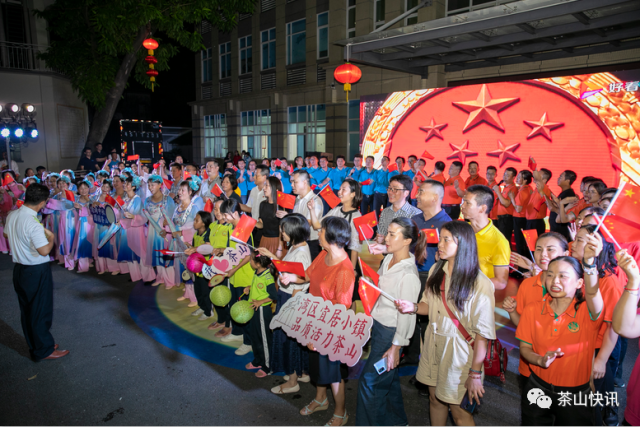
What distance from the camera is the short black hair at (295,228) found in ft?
12.1

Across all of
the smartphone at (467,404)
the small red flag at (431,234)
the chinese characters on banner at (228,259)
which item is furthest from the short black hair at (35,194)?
the smartphone at (467,404)

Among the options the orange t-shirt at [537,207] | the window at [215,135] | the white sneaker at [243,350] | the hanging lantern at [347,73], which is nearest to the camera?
the white sneaker at [243,350]

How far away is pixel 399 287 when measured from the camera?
2830 mm

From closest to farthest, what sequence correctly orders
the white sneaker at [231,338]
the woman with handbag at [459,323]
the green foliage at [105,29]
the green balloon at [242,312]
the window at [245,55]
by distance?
the woman with handbag at [459,323] → the green balloon at [242,312] → the white sneaker at [231,338] → the green foliage at [105,29] → the window at [245,55]

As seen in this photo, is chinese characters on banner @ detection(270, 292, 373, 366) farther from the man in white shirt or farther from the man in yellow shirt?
the man in white shirt

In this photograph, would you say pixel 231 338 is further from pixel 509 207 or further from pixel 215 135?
pixel 215 135

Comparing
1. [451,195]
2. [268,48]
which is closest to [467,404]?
[451,195]

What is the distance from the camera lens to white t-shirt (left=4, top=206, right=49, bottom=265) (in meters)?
4.18

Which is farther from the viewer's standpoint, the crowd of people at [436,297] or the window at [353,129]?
the window at [353,129]

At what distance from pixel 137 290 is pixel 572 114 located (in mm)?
9924

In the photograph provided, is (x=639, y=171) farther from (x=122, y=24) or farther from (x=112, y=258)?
(x=122, y=24)

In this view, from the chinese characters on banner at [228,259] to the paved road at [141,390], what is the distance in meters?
1.06

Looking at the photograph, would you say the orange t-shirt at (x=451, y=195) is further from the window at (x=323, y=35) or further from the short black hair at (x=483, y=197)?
the window at (x=323, y=35)

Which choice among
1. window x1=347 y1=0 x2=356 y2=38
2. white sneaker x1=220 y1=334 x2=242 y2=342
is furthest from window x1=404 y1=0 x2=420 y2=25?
white sneaker x1=220 y1=334 x2=242 y2=342
